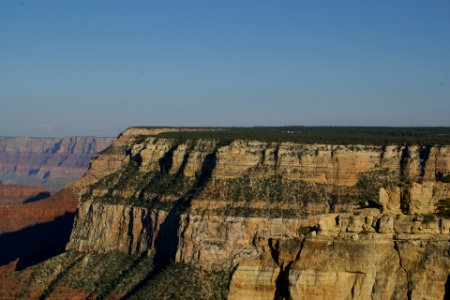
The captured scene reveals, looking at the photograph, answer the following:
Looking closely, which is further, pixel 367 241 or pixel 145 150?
pixel 145 150

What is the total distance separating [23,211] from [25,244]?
70.8 ft

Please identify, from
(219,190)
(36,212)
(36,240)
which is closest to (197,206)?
(219,190)

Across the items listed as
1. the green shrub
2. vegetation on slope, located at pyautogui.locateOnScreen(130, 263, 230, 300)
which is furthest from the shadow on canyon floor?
the green shrub

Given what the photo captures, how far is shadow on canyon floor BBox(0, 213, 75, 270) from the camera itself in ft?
519

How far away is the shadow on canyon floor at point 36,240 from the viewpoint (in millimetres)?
158163

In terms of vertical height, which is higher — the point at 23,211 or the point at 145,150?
the point at 145,150

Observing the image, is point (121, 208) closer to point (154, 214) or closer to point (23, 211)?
point (154, 214)

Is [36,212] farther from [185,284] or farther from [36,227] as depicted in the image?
[185,284]

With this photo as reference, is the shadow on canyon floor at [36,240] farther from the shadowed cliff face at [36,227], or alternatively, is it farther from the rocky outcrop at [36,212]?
the rocky outcrop at [36,212]

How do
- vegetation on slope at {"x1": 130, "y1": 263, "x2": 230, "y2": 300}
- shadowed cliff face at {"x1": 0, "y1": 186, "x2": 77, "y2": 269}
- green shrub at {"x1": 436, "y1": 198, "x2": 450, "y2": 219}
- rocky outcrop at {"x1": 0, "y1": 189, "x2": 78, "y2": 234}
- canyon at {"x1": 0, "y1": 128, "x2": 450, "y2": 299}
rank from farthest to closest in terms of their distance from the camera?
rocky outcrop at {"x1": 0, "y1": 189, "x2": 78, "y2": 234}
shadowed cliff face at {"x1": 0, "y1": 186, "x2": 77, "y2": 269}
canyon at {"x1": 0, "y1": 128, "x2": 450, "y2": 299}
vegetation on slope at {"x1": 130, "y1": 263, "x2": 230, "y2": 300}
green shrub at {"x1": 436, "y1": 198, "x2": 450, "y2": 219}

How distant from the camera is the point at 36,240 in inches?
6914

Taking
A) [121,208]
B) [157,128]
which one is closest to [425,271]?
[121,208]

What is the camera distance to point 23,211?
19625cm

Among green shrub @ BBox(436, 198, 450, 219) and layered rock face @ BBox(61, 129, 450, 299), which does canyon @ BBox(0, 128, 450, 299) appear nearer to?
layered rock face @ BBox(61, 129, 450, 299)
